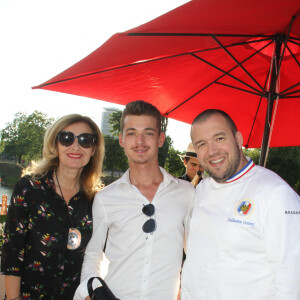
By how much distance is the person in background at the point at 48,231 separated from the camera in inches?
93.0

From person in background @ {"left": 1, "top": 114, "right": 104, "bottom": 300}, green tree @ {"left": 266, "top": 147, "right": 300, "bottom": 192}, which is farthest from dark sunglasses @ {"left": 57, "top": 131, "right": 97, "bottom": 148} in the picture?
green tree @ {"left": 266, "top": 147, "right": 300, "bottom": 192}

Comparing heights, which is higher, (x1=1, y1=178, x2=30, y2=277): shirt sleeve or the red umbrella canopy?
the red umbrella canopy

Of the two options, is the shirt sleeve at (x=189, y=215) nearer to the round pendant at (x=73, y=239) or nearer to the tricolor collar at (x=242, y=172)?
Answer: the tricolor collar at (x=242, y=172)

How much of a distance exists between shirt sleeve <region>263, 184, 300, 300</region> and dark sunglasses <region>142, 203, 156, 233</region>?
890 millimetres

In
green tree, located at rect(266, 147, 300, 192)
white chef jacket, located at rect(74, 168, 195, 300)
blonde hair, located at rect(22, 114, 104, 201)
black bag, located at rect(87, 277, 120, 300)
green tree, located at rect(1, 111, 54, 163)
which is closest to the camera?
black bag, located at rect(87, 277, 120, 300)

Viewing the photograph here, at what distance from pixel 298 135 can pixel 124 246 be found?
383 cm

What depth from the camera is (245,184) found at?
79.8 inches

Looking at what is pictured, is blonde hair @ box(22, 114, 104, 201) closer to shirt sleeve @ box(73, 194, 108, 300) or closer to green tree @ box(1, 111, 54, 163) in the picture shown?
shirt sleeve @ box(73, 194, 108, 300)

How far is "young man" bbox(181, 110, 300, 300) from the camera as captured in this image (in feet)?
5.33

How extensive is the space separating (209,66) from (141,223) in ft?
8.11

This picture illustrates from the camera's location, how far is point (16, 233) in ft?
7.82

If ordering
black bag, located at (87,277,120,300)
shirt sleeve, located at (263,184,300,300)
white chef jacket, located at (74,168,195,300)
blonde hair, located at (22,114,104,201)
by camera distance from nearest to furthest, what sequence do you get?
shirt sleeve, located at (263,184,300,300)
black bag, located at (87,277,120,300)
white chef jacket, located at (74,168,195,300)
blonde hair, located at (22,114,104,201)

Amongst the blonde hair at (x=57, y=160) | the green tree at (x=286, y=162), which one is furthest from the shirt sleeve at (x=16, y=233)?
the green tree at (x=286, y=162)

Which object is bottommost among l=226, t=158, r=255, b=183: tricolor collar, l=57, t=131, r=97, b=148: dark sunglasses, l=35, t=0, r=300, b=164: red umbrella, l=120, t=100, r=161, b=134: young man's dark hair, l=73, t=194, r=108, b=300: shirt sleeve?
l=73, t=194, r=108, b=300: shirt sleeve
